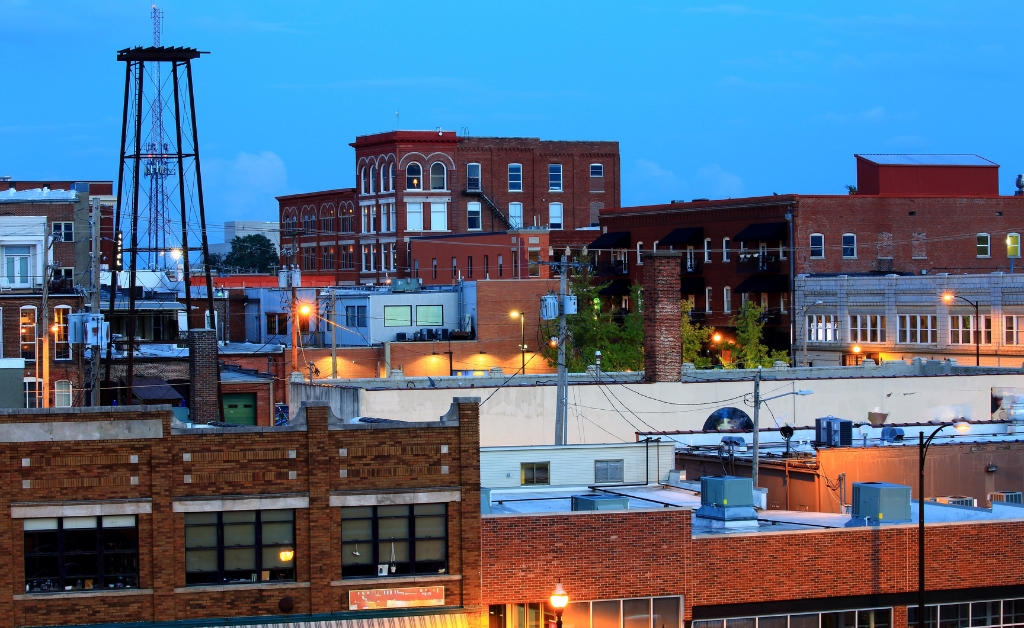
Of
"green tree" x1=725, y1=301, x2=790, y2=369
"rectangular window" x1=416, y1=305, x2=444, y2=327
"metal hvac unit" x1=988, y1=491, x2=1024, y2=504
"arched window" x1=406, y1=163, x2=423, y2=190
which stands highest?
"arched window" x1=406, y1=163, x2=423, y2=190

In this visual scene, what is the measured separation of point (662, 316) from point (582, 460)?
13361 mm

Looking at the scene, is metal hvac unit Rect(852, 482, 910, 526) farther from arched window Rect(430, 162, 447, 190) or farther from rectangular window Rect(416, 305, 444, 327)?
arched window Rect(430, 162, 447, 190)

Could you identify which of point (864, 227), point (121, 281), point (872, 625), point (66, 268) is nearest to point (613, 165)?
point (864, 227)

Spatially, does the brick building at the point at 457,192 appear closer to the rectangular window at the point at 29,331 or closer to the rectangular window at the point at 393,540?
the rectangular window at the point at 29,331

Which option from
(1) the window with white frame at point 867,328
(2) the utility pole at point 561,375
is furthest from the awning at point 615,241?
(2) the utility pole at point 561,375

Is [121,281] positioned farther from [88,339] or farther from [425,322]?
[88,339]

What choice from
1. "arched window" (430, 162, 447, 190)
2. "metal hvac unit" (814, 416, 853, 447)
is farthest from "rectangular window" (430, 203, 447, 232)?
"metal hvac unit" (814, 416, 853, 447)

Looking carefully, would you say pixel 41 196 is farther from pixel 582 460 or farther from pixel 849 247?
pixel 849 247

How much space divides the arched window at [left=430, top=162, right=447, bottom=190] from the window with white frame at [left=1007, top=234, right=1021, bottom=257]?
47.9 meters

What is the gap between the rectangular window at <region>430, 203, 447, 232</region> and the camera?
125m

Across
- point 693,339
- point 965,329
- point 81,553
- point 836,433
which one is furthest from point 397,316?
point 81,553

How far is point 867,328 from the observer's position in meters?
89.8

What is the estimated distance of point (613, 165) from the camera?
13075 cm

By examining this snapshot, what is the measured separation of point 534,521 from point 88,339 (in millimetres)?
22885
